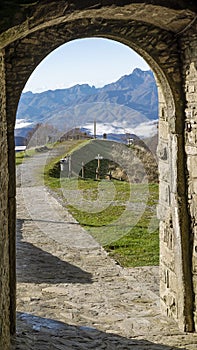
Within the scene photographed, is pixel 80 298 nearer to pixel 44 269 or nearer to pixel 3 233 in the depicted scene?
pixel 44 269

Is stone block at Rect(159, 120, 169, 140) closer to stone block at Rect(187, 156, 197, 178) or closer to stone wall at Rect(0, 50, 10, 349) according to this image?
stone block at Rect(187, 156, 197, 178)

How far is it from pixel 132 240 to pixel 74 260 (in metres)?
1.52

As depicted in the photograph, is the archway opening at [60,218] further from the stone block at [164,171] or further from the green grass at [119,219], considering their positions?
the stone block at [164,171]

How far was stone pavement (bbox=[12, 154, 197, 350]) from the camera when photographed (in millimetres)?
4445

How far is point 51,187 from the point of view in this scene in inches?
515

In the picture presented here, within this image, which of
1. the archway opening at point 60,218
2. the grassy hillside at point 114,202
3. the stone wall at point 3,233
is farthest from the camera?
the grassy hillside at point 114,202

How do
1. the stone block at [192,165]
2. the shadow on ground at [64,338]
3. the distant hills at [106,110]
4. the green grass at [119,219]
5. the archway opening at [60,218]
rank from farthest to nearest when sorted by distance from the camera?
the distant hills at [106,110] → the green grass at [119,219] → the archway opening at [60,218] → the stone block at [192,165] → the shadow on ground at [64,338]

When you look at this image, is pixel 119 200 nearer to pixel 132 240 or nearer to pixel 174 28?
pixel 132 240

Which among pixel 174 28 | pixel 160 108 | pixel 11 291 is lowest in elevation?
pixel 11 291

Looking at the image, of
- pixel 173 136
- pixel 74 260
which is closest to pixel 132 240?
pixel 74 260

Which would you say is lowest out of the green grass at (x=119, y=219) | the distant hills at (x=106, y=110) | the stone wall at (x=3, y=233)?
the green grass at (x=119, y=219)

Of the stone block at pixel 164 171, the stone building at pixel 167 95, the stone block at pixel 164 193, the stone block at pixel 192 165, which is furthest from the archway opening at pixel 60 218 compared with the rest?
the stone block at pixel 192 165

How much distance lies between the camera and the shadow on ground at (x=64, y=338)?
13.8ft

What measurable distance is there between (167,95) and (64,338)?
2.27 m
